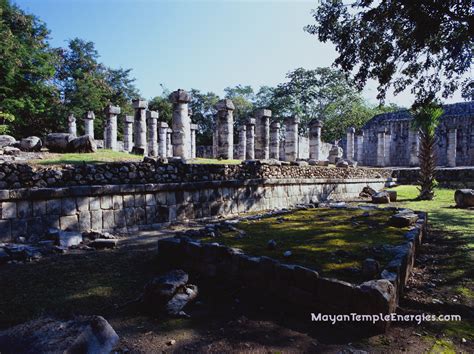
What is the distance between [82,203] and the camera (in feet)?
24.3

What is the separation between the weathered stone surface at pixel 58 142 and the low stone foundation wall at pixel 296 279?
33.5 ft

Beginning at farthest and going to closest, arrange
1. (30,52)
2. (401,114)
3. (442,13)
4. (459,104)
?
(401,114) < (459,104) < (30,52) < (442,13)

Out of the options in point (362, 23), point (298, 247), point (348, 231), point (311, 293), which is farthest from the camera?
point (362, 23)

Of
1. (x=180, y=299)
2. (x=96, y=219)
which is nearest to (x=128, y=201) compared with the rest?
(x=96, y=219)

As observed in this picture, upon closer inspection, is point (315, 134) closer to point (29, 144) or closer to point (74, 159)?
point (74, 159)

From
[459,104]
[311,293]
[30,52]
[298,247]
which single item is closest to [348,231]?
[298,247]

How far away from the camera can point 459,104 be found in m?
31.6

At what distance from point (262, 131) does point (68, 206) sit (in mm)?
15367

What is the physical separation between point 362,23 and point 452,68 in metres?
2.97

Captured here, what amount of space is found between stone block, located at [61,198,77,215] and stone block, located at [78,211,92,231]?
0.60 ft

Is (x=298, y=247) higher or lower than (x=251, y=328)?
higher

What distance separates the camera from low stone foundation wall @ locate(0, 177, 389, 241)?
661 centimetres

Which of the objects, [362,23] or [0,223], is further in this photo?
[362,23]

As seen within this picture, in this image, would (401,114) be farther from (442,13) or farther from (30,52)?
(30,52)
